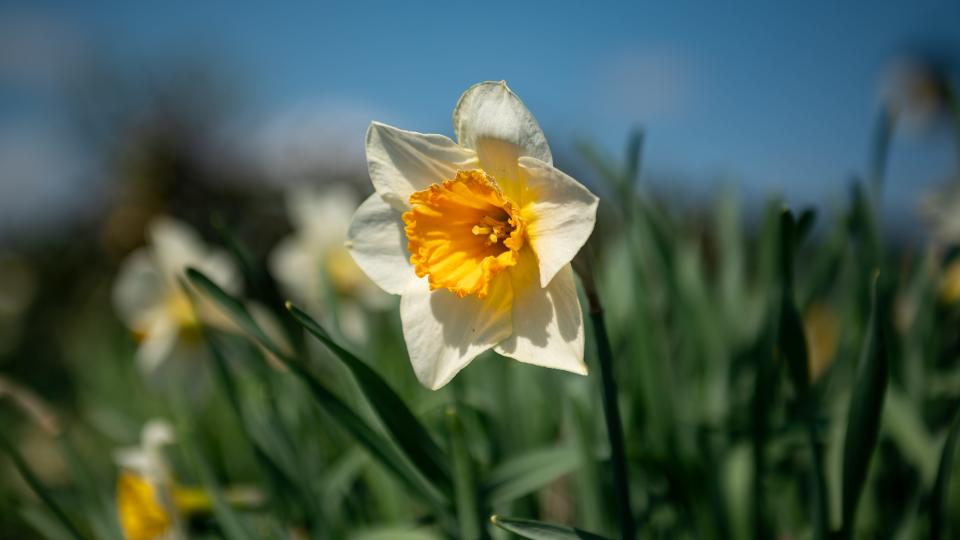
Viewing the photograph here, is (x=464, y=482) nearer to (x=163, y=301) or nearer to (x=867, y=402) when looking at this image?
(x=867, y=402)

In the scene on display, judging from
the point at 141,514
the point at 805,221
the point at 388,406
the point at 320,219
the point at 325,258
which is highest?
the point at 805,221

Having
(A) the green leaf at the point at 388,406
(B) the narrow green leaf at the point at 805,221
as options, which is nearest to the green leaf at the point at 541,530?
(A) the green leaf at the point at 388,406

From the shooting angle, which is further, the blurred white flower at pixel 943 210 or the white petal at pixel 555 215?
the blurred white flower at pixel 943 210

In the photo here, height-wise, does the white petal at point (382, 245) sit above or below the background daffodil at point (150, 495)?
above

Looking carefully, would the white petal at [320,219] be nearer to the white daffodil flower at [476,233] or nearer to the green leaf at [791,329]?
the white daffodil flower at [476,233]

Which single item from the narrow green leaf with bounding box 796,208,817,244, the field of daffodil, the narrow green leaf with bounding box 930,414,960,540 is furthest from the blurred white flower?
the narrow green leaf with bounding box 930,414,960,540

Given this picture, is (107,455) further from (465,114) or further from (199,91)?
(199,91)

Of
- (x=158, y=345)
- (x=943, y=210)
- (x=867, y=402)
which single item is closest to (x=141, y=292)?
(x=158, y=345)

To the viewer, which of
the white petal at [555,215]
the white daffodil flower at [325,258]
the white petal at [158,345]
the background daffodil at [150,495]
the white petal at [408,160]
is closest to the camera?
the white petal at [555,215]
